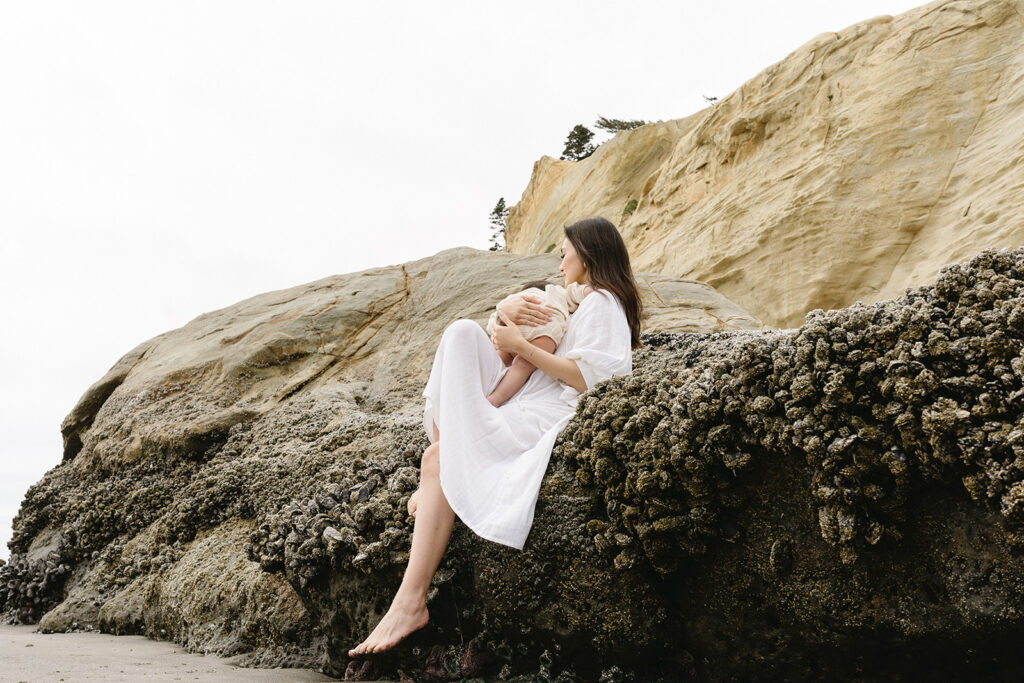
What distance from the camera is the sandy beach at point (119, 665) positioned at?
302cm

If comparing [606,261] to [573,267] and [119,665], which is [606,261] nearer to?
[573,267]

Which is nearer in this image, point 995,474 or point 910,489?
point 995,474

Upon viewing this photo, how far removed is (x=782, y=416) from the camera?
2.50m

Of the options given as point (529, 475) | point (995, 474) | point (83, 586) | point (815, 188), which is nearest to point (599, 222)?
point (529, 475)

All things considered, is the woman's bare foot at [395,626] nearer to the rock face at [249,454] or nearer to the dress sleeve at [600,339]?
the rock face at [249,454]

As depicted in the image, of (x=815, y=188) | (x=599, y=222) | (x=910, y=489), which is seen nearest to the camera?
(x=910, y=489)

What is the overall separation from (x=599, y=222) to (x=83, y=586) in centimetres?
547

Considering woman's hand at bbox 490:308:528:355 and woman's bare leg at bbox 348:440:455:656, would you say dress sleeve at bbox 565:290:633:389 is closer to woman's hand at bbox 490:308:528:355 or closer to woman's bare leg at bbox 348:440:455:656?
woman's hand at bbox 490:308:528:355

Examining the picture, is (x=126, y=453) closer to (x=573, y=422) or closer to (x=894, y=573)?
(x=573, y=422)

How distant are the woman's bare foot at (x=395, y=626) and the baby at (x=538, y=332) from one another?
1149 millimetres

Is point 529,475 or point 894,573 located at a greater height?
point 529,475

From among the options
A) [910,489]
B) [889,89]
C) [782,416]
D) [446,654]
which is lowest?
[446,654]

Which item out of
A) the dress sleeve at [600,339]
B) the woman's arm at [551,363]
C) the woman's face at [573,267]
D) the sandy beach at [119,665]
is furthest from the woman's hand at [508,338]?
the sandy beach at [119,665]

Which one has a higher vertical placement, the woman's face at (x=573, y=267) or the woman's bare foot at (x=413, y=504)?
the woman's face at (x=573, y=267)
